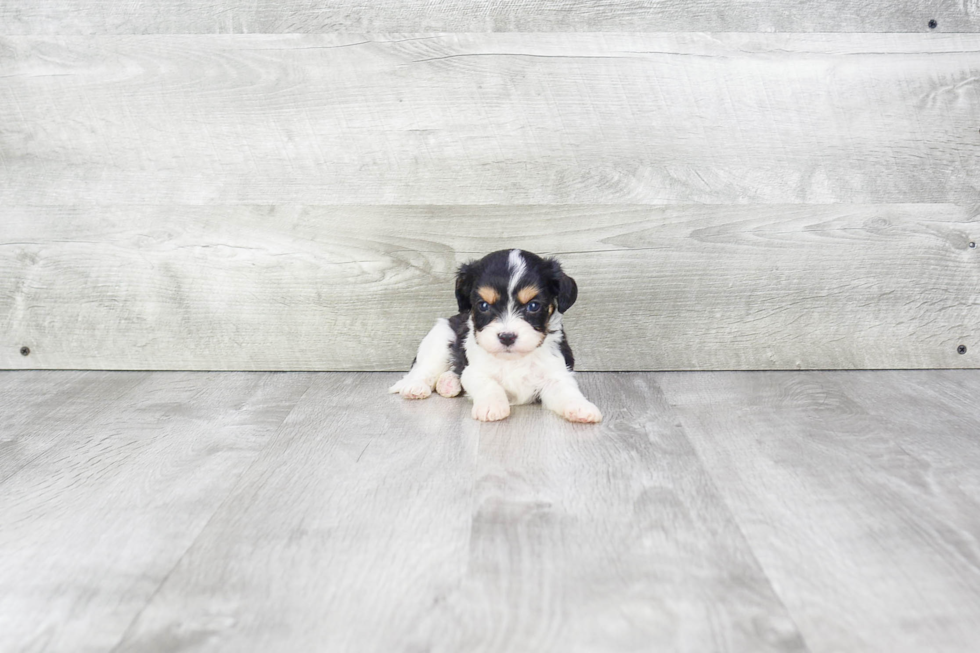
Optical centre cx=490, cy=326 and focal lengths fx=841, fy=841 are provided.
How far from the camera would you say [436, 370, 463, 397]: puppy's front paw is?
7.43 ft

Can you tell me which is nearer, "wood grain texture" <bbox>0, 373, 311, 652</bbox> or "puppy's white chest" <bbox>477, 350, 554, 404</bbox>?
"wood grain texture" <bbox>0, 373, 311, 652</bbox>

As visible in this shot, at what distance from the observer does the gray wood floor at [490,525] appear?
1121 millimetres

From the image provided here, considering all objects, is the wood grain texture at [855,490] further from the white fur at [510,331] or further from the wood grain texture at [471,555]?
the white fur at [510,331]

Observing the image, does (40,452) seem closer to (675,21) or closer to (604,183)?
(604,183)

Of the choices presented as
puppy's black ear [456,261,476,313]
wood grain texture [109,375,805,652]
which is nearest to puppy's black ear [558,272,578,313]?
puppy's black ear [456,261,476,313]

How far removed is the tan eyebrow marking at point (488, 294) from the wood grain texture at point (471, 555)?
1.10 feet

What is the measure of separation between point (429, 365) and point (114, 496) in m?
0.95

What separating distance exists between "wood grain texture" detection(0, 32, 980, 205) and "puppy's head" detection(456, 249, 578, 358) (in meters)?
0.43

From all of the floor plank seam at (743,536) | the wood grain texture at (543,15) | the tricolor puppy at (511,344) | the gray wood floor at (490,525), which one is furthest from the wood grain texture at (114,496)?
the wood grain texture at (543,15)

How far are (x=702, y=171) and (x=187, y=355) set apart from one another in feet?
5.43

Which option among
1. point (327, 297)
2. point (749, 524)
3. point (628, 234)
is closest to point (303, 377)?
point (327, 297)

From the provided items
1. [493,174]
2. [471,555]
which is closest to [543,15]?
[493,174]

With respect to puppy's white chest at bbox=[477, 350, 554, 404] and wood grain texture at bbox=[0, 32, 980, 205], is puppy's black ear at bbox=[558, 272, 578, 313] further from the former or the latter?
wood grain texture at bbox=[0, 32, 980, 205]

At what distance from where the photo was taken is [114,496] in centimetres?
157
